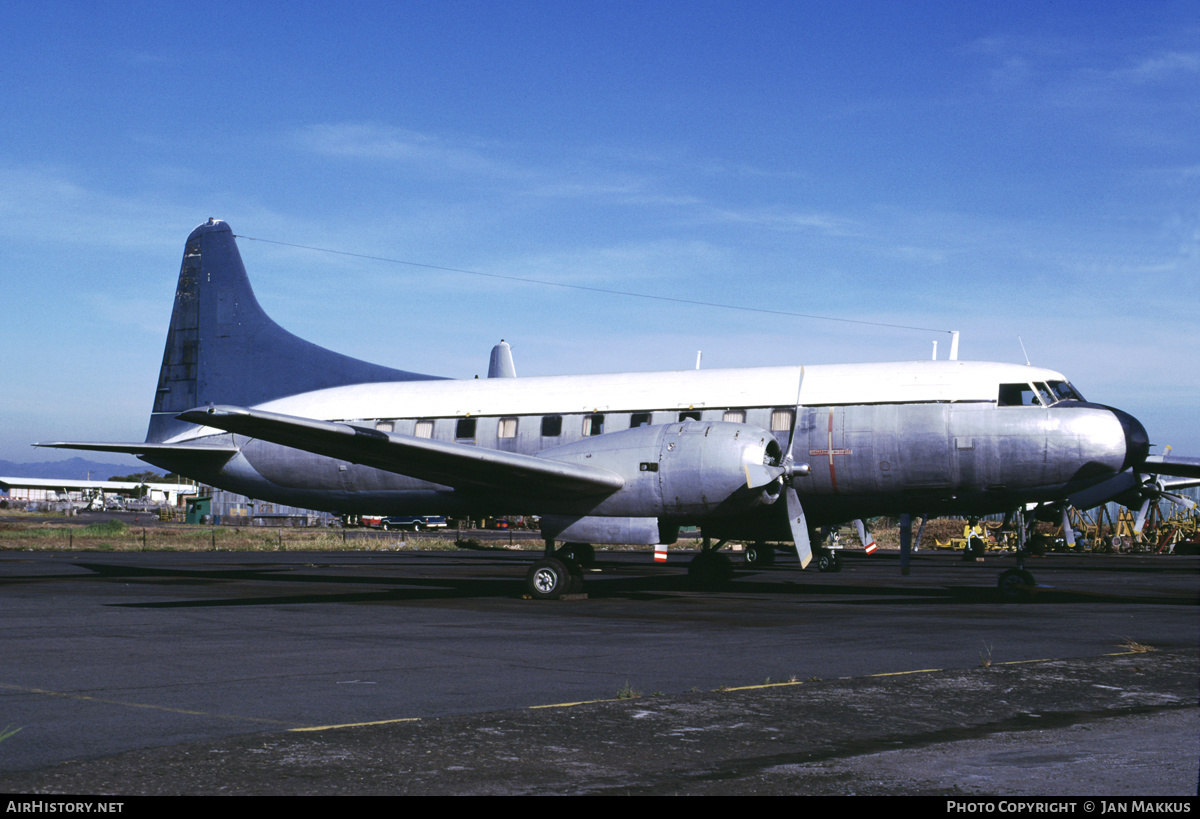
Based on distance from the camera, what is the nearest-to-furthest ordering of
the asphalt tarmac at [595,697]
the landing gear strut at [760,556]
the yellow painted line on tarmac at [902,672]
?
the asphalt tarmac at [595,697], the yellow painted line on tarmac at [902,672], the landing gear strut at [760,556]

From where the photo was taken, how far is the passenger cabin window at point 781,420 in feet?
65.0

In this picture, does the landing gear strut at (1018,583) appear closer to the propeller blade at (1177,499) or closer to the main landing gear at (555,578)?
the main landing gear at (555,578)

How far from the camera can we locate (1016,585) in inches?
761

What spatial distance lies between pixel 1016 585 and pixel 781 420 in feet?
17.1

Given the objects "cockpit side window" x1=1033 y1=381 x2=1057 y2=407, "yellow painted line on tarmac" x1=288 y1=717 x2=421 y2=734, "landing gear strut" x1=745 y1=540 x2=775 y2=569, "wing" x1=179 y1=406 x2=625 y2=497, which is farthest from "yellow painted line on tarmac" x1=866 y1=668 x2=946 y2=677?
"landing gear strut" x1=745 y1=540 x2=775 y2=569

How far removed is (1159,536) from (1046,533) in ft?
25.1

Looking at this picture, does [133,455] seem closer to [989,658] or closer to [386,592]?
[386,592]

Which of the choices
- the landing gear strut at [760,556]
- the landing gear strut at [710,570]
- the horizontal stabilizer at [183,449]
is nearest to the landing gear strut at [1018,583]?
the landing gear strut at [710,570]

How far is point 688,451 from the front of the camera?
17234 mm

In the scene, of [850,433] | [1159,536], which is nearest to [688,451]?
[850,433]

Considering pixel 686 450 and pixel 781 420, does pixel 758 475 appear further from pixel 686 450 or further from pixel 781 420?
pixel 781 420

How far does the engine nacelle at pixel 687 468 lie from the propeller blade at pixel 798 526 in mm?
693

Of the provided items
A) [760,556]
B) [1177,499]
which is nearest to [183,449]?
[760,556]

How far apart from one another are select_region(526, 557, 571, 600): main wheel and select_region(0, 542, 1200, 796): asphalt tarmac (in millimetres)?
629
